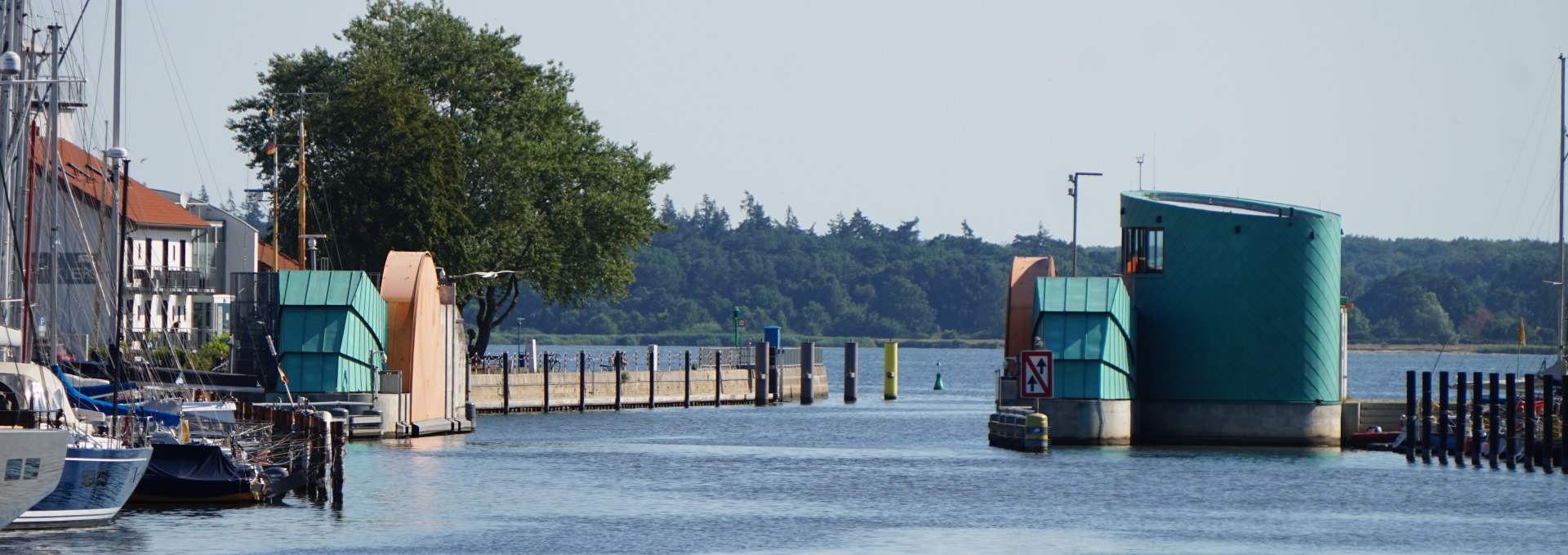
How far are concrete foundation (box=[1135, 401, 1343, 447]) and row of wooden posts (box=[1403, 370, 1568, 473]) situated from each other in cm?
276

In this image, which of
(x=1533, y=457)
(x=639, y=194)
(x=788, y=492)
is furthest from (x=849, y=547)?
→ (x=639, y=194)

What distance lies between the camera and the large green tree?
9156cm

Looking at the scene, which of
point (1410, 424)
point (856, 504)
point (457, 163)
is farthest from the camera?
point (457, 163)

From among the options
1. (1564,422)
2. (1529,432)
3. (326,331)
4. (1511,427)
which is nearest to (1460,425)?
(1511,427)

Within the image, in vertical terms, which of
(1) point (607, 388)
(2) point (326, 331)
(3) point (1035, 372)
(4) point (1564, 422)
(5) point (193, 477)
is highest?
(2) point (326, 331)

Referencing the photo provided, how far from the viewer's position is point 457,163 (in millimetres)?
93688

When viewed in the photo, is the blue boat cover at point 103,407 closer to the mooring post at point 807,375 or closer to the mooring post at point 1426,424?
the mooring post at point 1426,424

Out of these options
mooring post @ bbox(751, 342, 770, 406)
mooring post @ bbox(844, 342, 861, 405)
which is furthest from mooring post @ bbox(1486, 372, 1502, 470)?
mooring post @ bbox(844, 342, 861, 405)

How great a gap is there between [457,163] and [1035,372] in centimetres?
3692

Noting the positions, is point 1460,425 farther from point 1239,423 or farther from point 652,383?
point 652,383

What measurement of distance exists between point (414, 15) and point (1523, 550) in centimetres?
6939

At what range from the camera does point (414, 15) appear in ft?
339

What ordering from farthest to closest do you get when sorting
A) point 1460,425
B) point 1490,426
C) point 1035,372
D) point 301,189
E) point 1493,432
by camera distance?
1. point 301,189
2. point 1460,425
3. point 1490,426
4. point 1493,432
5. point 1035,372

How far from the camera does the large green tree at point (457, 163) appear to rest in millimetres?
91562
